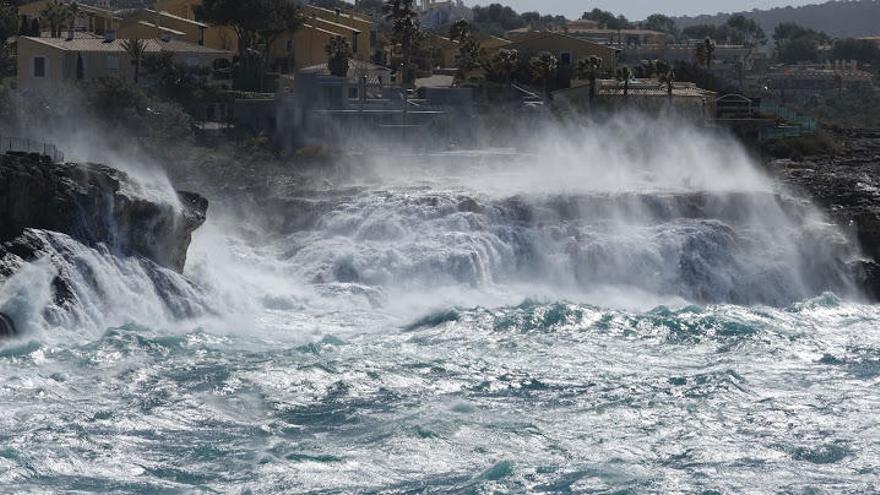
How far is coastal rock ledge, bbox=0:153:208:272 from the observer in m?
40.4

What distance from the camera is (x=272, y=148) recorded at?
63.4 m

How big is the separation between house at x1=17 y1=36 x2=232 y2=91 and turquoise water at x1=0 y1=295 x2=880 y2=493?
2901 centimetres

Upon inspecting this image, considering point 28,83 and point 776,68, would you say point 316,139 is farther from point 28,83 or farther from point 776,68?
point 776,68

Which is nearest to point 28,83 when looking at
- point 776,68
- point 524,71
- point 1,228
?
point 524,71

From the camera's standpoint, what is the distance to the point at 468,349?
3938 centimetres

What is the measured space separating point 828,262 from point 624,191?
733 centimetres

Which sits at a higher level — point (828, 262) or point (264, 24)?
point (264, 24)

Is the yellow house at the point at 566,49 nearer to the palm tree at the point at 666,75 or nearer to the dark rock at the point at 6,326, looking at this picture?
the palm tree at the point at 666,75

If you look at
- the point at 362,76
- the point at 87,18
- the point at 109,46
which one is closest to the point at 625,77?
the point at 362,76

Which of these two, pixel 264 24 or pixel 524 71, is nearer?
pixel 264 24

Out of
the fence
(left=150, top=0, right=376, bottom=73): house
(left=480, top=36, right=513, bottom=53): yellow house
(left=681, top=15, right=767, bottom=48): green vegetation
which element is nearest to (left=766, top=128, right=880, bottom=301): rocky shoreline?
the fence

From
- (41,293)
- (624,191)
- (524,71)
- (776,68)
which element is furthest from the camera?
(776,68)

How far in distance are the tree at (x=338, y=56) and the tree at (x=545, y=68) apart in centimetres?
809

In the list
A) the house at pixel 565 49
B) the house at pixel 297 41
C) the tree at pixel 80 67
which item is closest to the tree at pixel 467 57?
the house at pixel 565 49
